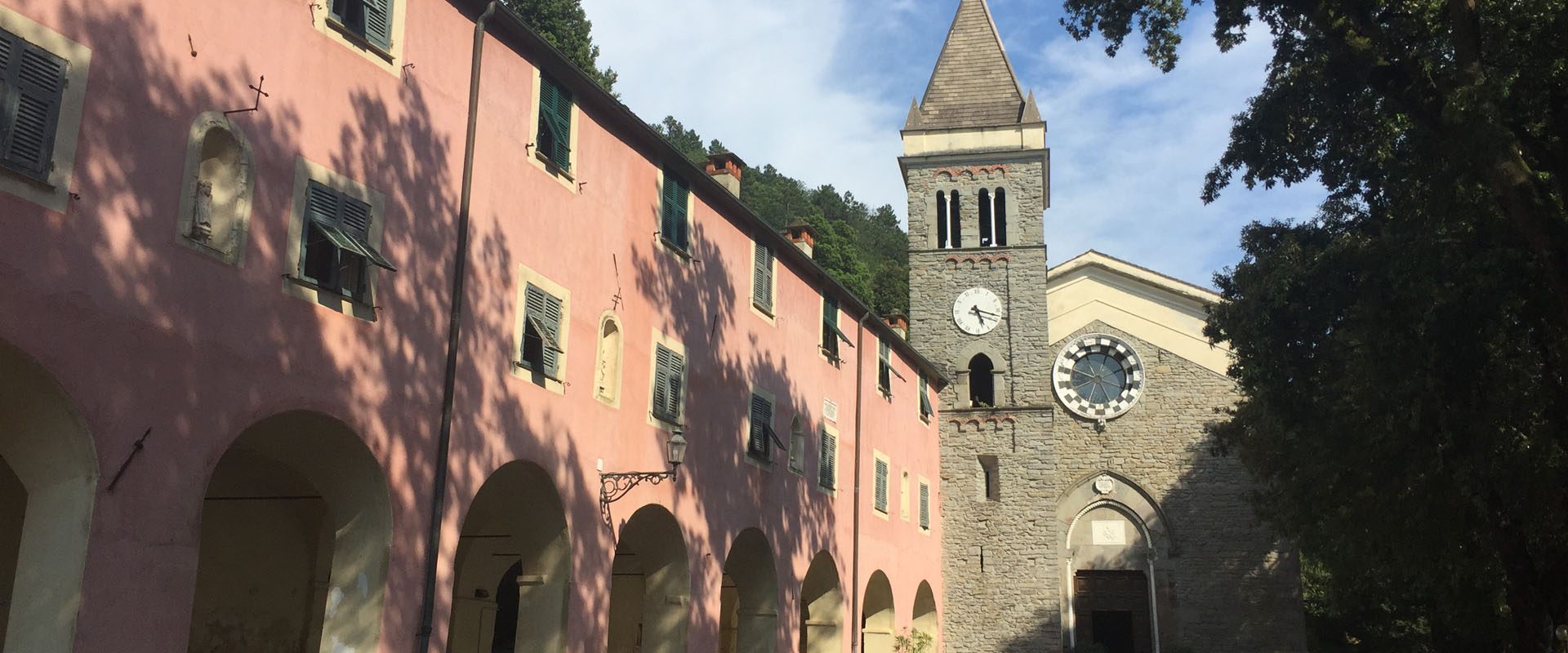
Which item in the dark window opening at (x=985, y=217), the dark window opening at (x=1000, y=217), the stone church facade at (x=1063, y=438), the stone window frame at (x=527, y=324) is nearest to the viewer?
the stone window frame at (x=527, y=324)

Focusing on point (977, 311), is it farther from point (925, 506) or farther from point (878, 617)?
point (878, 617)

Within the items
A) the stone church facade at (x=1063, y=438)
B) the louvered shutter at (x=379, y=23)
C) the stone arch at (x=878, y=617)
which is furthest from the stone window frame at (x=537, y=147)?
the stone church facade at (x=1063, y=438)

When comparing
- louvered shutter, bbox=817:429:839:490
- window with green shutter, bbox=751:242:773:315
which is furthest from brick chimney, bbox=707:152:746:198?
louvered shutter, bbox=817:429:839:490

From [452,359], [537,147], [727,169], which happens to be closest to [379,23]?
[537,147]

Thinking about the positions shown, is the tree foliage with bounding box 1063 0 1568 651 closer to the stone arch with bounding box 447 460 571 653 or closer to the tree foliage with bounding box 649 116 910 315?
the stone arch with bounding box 447 460 571 653

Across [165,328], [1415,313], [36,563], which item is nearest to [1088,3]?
[1415,313]

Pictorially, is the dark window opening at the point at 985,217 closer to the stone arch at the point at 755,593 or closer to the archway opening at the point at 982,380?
the archway opening at the point at 982,380

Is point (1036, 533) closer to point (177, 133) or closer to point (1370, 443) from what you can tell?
point (1370, 443)

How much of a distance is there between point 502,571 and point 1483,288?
488 inches

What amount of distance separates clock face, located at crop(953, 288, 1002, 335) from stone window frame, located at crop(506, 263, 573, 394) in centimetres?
1872

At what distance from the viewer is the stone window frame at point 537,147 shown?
14938mm

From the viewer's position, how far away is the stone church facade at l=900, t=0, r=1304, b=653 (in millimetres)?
30359

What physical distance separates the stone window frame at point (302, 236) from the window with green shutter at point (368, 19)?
Answer: 1404mm

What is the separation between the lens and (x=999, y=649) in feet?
98.4
